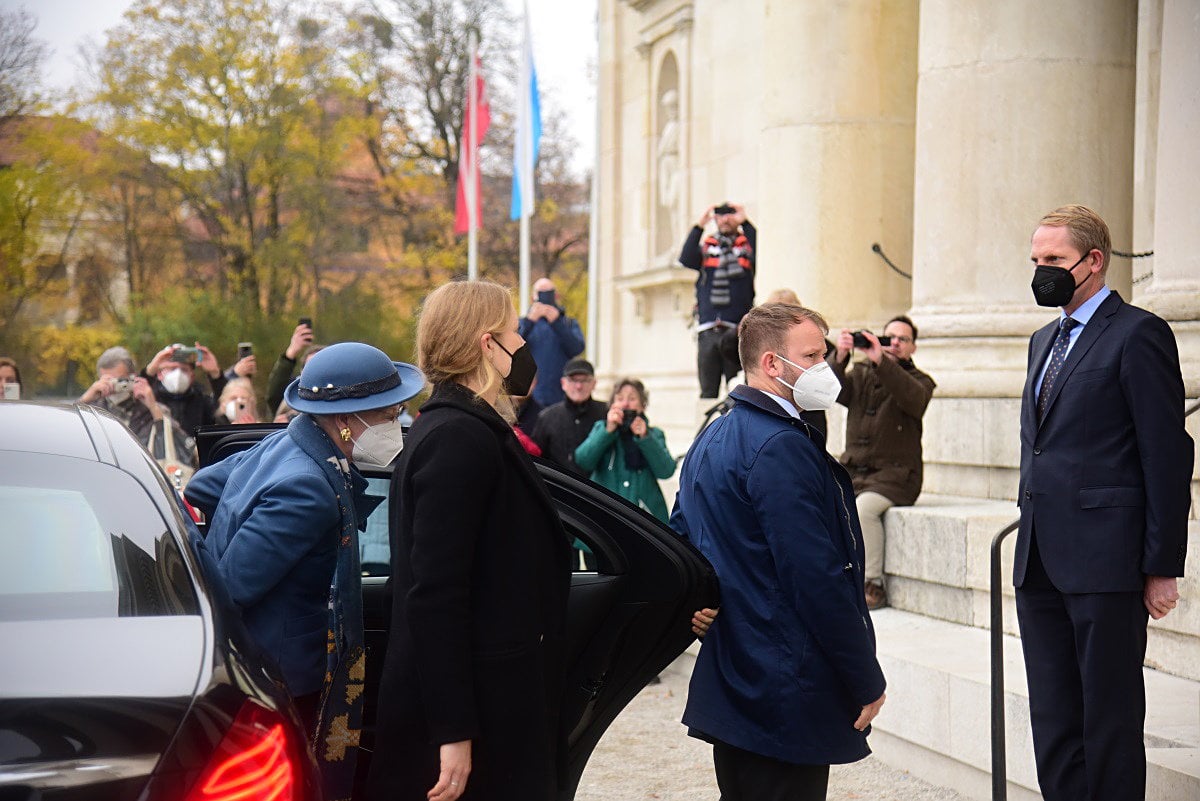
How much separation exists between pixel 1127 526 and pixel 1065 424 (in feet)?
1.21

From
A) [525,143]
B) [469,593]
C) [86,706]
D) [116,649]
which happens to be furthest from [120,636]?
[525,143]

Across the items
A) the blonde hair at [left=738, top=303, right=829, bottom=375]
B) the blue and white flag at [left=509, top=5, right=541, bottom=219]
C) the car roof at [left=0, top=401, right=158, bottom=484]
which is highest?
A: the blue and white flag at [left=509, top=5, right=541, bottom=219]

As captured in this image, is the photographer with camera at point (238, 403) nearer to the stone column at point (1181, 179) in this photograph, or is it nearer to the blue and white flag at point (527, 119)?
the stone column at point (1181, 179)

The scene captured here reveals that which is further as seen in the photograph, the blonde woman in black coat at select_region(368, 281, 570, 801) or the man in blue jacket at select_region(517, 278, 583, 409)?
the man in blue jacket at select_region(517, 278, 583, 409)

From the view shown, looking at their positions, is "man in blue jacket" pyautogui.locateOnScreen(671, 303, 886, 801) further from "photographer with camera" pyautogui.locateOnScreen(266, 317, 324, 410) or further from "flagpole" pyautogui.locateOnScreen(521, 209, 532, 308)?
"flagpole" pyautogui.locateOnScreen(521, 209, 532, 308)

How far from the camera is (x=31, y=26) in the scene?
34.7 m

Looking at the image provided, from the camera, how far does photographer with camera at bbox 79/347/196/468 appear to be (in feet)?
32.2

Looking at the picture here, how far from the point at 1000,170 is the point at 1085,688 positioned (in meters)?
5.16

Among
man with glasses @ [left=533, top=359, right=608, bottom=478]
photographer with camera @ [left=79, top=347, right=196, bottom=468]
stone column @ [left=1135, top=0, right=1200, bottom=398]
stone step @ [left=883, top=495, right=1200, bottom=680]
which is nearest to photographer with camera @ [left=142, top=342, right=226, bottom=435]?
photographer with camera @ [left=79, top=347, right=196, bottom=468]

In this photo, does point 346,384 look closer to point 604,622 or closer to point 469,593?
point 469,593

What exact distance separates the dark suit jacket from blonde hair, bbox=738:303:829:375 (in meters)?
1.05

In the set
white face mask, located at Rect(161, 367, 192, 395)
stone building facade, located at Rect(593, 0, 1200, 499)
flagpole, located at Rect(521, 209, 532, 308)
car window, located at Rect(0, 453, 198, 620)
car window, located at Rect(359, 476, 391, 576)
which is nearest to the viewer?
car window, located at Rect(0, 453, 198, 620)

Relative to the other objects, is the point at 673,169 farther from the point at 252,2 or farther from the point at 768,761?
the point at 252,2

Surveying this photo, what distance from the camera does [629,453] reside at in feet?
31.8
